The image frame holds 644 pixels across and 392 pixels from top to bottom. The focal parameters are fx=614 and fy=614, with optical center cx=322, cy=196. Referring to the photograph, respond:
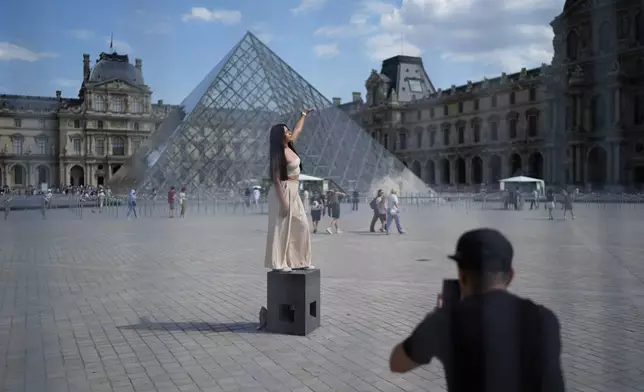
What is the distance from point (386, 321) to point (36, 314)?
3.19 metres

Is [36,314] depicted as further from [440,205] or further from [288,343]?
[440,205]

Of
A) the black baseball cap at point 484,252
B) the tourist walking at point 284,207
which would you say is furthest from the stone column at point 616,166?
the tourist walking at point 284,207

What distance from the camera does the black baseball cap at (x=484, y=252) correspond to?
5.13 ft

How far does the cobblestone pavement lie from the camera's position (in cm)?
383

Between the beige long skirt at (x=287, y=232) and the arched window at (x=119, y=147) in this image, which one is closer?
the beige long skirt at (x=287, y=232)

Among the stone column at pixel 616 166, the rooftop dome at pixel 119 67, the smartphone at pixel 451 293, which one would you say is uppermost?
the rooftop dome at pixel 119 67

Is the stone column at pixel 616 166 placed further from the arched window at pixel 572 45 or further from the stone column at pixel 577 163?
the arched window at pixel 572 45

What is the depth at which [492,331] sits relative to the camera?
60.4 inches

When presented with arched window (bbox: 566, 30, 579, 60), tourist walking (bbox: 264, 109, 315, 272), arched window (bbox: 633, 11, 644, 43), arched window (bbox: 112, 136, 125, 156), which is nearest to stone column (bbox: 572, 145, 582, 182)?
arched window (bbox: 566, 30, 579, 60)

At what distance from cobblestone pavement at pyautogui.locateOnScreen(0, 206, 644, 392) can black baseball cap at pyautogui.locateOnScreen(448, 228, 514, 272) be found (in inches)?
87.7

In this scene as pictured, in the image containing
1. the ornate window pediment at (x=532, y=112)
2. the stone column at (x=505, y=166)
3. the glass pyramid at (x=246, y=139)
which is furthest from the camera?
the glass pyramid at (x=246, y=139)

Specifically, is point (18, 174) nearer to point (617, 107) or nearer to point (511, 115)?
point (511, 115)

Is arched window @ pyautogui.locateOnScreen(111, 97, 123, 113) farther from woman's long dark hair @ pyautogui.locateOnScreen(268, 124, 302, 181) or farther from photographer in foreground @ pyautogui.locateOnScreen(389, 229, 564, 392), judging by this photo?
photographer in foreground @ pyautogui.locateOnScreen(389, 229, 564, 392)

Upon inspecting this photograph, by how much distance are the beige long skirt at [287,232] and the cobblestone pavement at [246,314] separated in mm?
625
